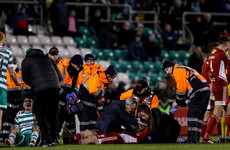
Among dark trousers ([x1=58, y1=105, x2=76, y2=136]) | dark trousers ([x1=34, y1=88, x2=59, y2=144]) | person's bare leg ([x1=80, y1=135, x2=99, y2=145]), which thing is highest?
dark trousers ([x1=34, y1=88, x2=59, y2=144])

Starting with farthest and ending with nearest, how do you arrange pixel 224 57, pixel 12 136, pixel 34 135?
pixel 224 57
pixel 12 136
pixel 34 135

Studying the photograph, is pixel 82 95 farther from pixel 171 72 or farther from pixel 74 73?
pixel 171 72

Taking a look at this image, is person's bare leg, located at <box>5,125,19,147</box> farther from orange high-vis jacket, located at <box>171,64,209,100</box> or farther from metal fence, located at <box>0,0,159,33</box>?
metal fence, located at <box>0,0,159,33</box>

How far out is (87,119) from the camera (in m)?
13.3

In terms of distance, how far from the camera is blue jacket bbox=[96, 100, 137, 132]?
12.1 m

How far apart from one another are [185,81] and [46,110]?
3138mm

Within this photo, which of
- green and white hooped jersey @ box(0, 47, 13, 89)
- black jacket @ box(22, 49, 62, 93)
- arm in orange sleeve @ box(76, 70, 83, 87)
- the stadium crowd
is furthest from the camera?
arm in orange sleeve @ box(76, 70, 83, 87)

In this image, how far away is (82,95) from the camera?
13.4 meters

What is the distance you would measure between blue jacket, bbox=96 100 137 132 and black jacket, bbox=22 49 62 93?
5.89 ft

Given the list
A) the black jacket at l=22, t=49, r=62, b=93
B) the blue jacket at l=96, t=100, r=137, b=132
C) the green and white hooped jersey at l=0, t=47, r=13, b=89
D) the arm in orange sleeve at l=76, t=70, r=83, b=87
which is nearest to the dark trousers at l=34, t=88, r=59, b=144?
the black jacket at l=22, t=49, r=62, b=93

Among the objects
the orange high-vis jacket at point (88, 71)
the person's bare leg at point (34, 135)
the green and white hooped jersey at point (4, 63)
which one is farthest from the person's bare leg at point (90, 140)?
the orange high-vis jacket at point (88, 71)

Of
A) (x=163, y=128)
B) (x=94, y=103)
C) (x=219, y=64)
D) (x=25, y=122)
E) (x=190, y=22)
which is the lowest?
(x=163, y=128)

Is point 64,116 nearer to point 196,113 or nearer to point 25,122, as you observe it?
point 25,122

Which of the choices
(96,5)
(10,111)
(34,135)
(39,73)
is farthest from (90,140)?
(96,5)
